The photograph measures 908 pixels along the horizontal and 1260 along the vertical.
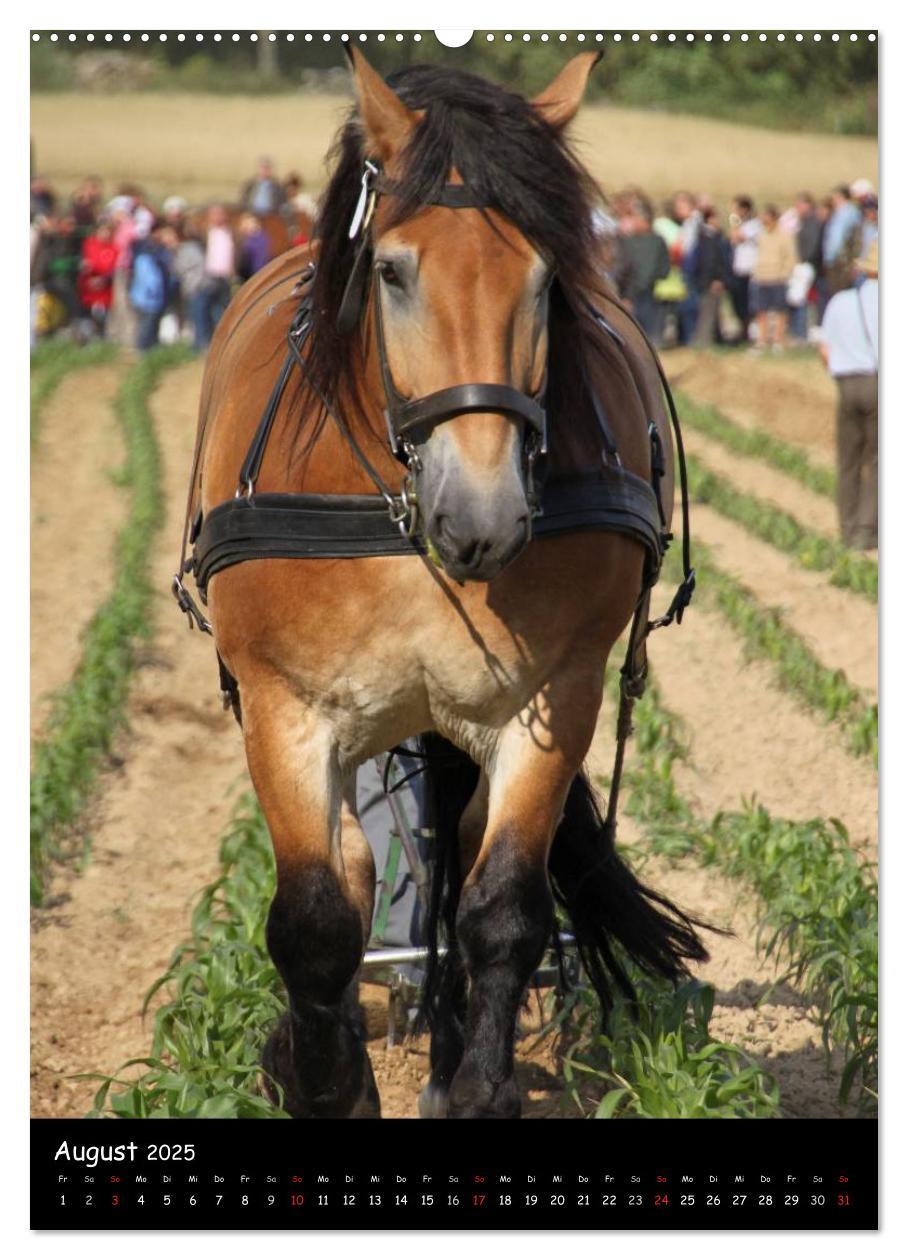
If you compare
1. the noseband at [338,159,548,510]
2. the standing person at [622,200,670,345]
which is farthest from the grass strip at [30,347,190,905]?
the standing person at [622,200,670,345]

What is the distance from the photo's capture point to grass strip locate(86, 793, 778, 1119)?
13.0 feet

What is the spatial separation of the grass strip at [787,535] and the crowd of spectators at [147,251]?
21.2 ft

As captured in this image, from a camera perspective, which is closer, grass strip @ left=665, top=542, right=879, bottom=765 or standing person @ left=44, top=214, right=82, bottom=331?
grass strip @ left=665, top=542, right=879, bottom=765

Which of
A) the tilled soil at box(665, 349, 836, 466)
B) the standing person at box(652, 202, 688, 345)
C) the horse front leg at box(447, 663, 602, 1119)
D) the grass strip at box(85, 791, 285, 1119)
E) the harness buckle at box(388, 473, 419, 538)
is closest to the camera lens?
the harness buckle at box(388, 473, 419, 538)

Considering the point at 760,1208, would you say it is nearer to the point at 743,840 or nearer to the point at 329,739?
the point at 329,739

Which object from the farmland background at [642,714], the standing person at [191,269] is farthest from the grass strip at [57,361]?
the farmland background at [642,714]

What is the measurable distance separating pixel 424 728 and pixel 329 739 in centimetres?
21

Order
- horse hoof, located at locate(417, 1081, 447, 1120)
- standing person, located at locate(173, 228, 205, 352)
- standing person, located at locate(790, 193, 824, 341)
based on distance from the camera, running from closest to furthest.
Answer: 1. horse hoof, located at locate(417, 1081, 447, 1120)
2. standing person, located at locate(790, 193, 824, 341)
3. standing person, located at locate(173, 228, 205, 352)

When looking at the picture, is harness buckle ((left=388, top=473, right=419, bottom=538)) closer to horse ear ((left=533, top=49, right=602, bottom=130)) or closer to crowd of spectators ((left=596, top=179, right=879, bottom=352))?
horse ear ((left=533, top=49, right=602, bottom=130))

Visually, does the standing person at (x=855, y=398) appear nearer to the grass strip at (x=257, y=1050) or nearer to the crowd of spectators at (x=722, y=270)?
the crowd of spectators at (x=722, y=270)

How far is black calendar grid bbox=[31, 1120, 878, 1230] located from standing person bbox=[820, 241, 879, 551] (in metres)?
7.84

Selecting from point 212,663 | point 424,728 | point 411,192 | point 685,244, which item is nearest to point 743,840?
point 424,728

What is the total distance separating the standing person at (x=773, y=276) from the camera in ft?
64.8

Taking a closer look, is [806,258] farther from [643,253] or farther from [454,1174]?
[454,1174]
